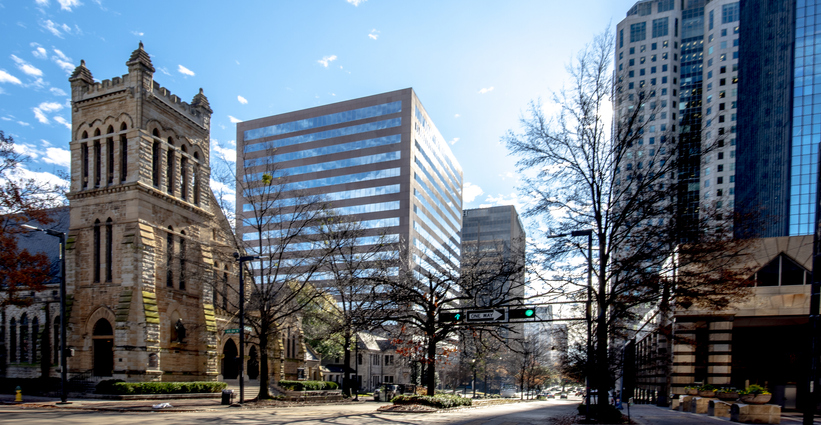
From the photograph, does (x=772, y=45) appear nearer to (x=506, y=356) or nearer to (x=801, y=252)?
(x=506, y=356)

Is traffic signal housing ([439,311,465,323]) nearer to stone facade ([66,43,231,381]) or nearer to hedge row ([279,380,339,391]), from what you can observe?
stone facade ([66,43,231,381])

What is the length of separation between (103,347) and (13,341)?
796 centimetres

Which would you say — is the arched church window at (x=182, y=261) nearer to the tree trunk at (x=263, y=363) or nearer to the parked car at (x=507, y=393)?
the tree trunk at (x=263, y=363)

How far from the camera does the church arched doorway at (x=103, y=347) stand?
101 ft

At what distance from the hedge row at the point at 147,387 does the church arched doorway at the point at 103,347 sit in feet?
12.3

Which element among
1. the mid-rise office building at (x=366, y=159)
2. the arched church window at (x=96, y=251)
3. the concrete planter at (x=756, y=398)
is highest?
the mid-rise office building at (x=366, y=159)

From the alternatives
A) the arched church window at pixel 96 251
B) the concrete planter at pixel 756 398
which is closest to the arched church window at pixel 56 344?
the arched church window at pixel 96 251

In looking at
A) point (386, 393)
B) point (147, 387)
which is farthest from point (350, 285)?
point (147, 387)

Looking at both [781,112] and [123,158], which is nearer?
[123,158]

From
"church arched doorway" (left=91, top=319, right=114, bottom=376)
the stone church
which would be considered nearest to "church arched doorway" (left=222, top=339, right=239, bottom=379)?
the stone church

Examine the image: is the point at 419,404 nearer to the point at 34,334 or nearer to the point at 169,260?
the point at 169,260

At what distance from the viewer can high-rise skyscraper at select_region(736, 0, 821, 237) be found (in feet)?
286

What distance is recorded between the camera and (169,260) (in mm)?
33688

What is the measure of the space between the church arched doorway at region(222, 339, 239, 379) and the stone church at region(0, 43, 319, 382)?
6.91 ft
